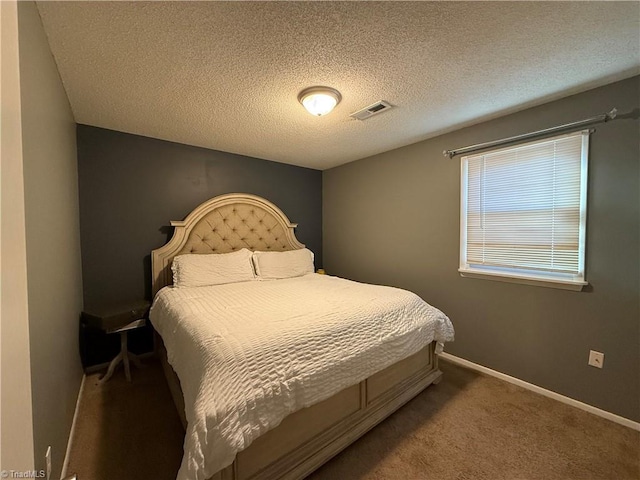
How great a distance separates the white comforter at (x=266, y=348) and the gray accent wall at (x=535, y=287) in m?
0.59

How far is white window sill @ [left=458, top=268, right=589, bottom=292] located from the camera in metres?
1.89

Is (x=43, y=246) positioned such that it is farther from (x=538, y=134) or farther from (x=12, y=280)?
(x=538, y=134)

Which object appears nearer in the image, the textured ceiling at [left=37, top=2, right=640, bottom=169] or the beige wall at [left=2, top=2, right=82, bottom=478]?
the beige wall at [left=2, top=2, right=82, bottom=478]

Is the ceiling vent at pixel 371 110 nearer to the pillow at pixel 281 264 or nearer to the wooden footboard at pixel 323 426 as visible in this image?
the pillow at pixel 281 264

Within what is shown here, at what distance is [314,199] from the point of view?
404 cm

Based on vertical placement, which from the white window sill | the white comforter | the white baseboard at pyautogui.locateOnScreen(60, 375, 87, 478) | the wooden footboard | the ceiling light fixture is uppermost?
the ceiling light fixture

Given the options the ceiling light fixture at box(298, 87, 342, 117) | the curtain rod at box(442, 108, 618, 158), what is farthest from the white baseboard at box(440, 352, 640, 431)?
the ceiling light fixture at box(298, 87, 342, 117)

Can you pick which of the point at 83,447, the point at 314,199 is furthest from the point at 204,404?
the point at 314,199

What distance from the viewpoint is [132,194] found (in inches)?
102

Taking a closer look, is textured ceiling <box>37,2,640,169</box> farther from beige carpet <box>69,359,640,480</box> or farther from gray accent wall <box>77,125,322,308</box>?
beige carpet <box>69,359,640,480</box>

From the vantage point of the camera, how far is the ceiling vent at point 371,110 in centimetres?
201

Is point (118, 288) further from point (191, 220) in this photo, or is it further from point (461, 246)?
point (461, 246)

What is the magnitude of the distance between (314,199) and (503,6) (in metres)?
3.04

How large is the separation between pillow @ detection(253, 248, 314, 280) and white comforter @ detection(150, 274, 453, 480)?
66 centimetres
